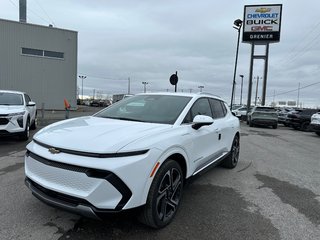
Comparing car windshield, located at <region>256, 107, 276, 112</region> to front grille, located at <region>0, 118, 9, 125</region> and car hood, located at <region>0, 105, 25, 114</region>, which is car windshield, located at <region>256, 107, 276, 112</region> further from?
front grille, located at <region>0, 118, 9, 125</region>

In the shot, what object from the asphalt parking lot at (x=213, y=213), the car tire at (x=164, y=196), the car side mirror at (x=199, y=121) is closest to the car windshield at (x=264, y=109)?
the asphalt parking lot at (x=213, y=213)

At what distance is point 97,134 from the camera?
10.1 feet

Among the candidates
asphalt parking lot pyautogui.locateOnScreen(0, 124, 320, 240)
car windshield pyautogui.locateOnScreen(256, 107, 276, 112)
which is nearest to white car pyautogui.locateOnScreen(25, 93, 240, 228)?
asphalt parking lot pyautogui.locateOnScreen(0, 124, 320, 240)

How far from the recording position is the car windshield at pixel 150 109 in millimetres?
4000

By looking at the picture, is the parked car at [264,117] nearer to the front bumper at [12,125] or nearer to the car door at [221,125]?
the car door at [221,125]

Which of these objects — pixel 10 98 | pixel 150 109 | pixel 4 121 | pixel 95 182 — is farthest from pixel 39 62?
pixel 95 182

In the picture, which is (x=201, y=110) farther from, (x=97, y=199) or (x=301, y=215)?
(x=97, y=199)

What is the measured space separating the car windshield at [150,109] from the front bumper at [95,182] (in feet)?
3.68

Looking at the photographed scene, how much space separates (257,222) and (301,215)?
0.76 metres

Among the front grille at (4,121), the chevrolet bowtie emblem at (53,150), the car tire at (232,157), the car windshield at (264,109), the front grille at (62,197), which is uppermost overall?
the chevrolet bowtie emblem at (53,150)

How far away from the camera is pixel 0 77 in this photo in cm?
2553

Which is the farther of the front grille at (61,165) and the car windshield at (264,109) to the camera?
the car windshield at (264,109)

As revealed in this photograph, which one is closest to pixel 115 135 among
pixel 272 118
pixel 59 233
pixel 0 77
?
pixel 59 233

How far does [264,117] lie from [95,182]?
1968 centimetres
